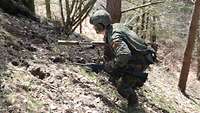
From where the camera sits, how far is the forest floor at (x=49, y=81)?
6.29m

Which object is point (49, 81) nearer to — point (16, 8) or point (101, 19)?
point (101, 19)

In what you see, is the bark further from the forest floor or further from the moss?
the moss

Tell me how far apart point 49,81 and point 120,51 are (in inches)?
56.3

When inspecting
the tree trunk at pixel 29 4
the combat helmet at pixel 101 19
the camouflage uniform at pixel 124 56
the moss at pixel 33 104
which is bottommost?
the moss at pixel 33 104

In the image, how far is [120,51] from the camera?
659cm

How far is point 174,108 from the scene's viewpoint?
31.7 feet

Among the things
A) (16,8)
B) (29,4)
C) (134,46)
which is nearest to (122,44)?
(134,46)

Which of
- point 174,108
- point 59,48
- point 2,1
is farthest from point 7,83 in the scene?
point 174,108

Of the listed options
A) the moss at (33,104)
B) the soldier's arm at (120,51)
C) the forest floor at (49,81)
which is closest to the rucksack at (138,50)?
the soldier's arm at (120,51)

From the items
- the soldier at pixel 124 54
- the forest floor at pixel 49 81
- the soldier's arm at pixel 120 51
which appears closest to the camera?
the forest floor at pixel 49 81

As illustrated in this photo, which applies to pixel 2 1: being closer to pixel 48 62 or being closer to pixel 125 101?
pixel 48 62

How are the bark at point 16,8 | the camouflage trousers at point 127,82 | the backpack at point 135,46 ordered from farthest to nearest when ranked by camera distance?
the bark at point 16,8, the camouflage trousers at point 127,82, the backpack at point 135,46

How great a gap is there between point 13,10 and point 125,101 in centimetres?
413

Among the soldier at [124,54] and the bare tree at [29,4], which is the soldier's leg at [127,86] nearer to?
the soldier at [124,54]
